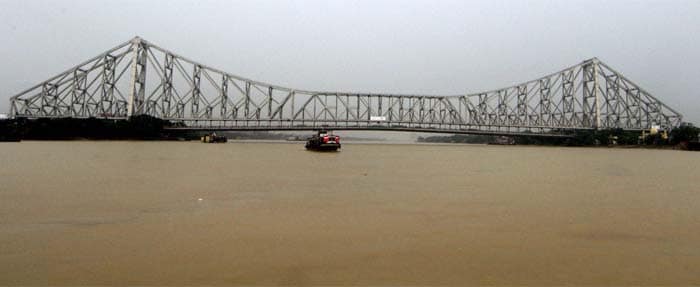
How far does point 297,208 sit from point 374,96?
6484 cm

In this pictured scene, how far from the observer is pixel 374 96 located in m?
69.8

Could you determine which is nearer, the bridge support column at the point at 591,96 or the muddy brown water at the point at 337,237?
the muddy brown water at the point at 337,237

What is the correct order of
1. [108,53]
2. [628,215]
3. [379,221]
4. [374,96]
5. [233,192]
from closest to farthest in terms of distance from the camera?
[379,221], [628,215], [233,192], [108,53], [374,96]

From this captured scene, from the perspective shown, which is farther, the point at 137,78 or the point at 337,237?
the point at 137,78

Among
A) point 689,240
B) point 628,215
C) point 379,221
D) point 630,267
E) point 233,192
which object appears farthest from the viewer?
point 233,192

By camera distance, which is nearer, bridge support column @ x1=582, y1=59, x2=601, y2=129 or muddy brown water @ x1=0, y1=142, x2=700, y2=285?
muddy brown water @ x1=0, y1=142, x2=700, y2=285

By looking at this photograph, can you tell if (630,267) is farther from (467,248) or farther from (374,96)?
(374,96)

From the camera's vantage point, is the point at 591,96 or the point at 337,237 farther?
the point at 591,96

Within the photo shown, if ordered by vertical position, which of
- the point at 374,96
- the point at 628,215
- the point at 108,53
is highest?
the point at 108,53

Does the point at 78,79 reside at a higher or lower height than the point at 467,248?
higher

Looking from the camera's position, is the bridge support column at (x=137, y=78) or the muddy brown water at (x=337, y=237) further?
the bridge support column at (x=137, y=78)

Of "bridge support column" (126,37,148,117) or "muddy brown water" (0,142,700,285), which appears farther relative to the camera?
"bridge support column" (126,37,148,117)

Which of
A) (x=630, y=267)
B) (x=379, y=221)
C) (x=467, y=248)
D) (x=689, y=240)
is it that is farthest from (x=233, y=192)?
(x=689, y=240)

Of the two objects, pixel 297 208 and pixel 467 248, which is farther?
pixel 297 208
